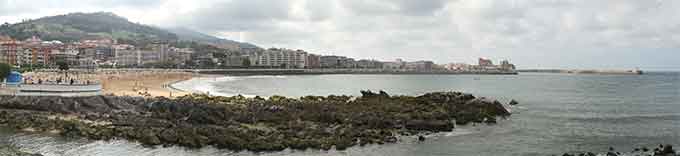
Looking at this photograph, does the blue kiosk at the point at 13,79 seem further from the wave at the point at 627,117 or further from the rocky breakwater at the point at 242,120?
the wave at the point at 627,117

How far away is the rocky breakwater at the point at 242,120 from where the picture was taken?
30.3 m

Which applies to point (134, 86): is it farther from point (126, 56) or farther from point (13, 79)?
point (126, 56)

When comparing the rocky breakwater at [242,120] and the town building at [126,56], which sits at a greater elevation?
the town building at [126,56]

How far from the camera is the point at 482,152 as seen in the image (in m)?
29.9

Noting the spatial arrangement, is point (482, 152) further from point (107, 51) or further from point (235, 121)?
point (107, 51)

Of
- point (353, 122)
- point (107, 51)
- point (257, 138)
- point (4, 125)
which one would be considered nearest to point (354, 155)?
point (257, 138)

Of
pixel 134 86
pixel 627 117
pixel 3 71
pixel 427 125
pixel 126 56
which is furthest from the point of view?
pixel 126 56

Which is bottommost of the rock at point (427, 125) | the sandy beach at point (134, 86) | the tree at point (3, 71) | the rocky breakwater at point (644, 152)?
the rocky breakwater at point (644, 152)

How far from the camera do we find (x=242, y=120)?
1431 inches

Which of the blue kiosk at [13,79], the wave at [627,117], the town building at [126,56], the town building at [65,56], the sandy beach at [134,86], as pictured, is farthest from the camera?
the town building at [126,56]

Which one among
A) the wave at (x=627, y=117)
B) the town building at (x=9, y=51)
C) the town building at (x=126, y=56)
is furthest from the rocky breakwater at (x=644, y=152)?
the town building at (x=126, y=56)

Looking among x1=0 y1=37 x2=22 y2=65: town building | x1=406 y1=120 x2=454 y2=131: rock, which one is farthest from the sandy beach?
x1=0 y1=37 x2=22 y2=65: town building

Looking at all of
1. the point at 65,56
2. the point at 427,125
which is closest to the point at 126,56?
the point at 65,56

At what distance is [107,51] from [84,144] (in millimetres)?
161802
